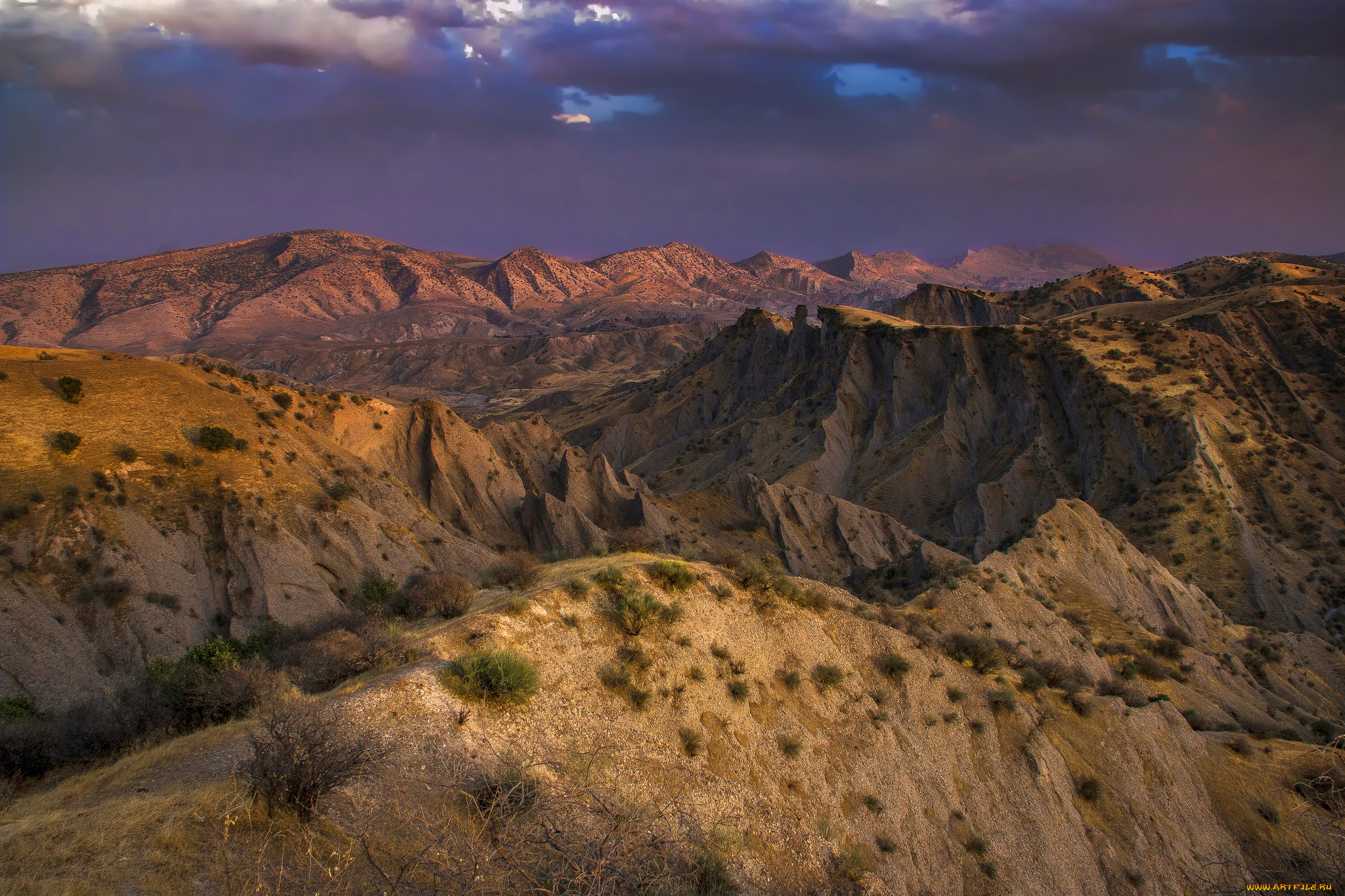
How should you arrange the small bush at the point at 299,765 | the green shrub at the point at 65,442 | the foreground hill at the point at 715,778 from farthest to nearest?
the green shrub at the point at 65,442, the small bush at the point at 299,765, the foreground hill at the point at 715,778

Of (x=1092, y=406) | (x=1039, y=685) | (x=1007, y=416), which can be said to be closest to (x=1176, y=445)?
(x=1092, y=406)

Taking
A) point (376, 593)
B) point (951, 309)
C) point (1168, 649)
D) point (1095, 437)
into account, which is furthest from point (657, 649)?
point (951, 309)

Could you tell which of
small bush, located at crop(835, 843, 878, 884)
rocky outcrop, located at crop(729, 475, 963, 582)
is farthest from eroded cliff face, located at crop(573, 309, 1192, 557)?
small bush, located at crop(835, 843, 878, 884)

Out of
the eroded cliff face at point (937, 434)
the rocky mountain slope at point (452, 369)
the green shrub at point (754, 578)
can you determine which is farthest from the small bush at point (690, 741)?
the rocky mountain slope at point (452, 369)

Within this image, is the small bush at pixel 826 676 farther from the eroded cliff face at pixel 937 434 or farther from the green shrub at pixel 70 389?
the green shrub at pixel 70 389

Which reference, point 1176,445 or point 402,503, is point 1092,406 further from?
point 402,503

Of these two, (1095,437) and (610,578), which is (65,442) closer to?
(610,578)
